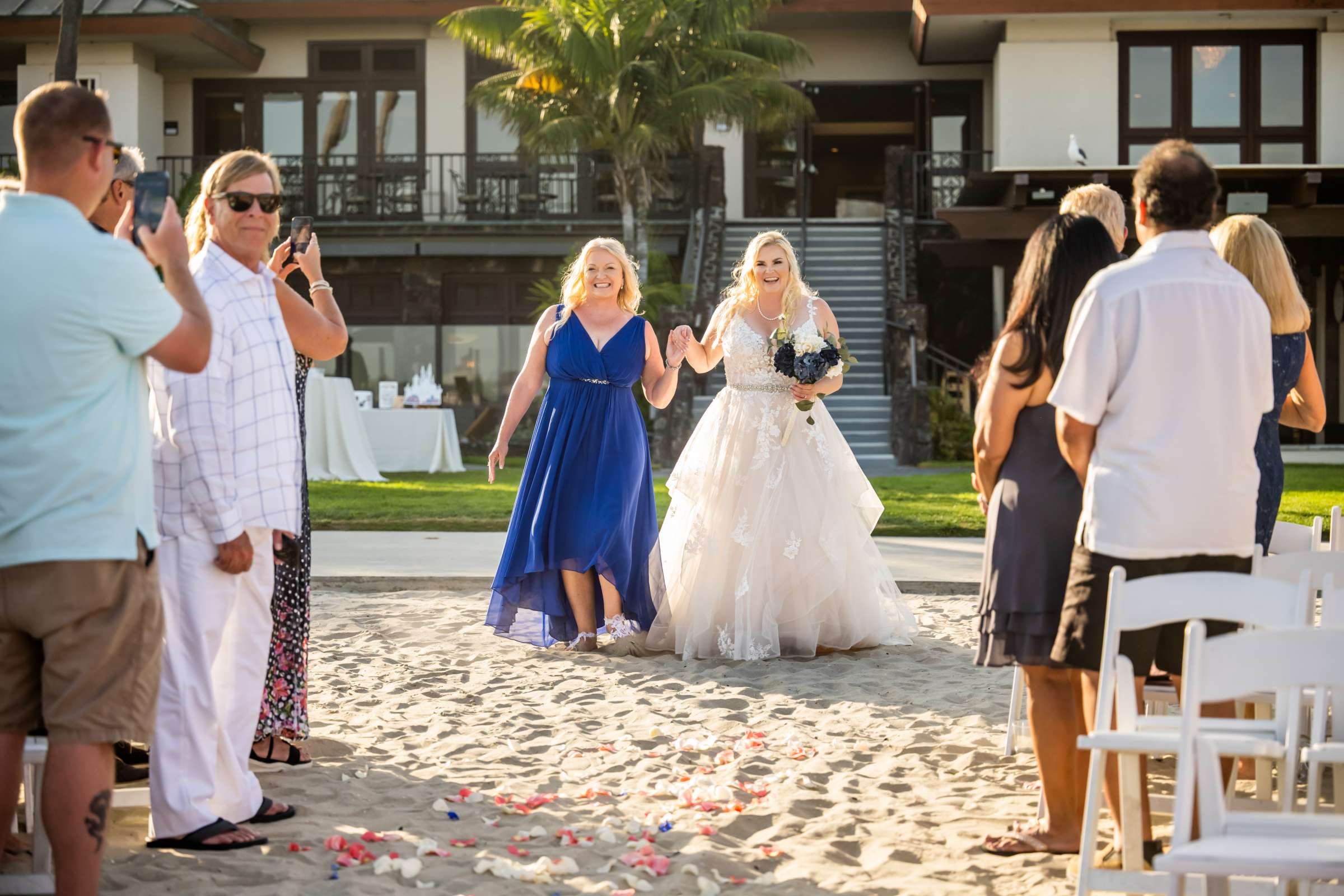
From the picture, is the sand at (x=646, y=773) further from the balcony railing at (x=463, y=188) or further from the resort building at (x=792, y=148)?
the balcony railing at (x=463, y=188)

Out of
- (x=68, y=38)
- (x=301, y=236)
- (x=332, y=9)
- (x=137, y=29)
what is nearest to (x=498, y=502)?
(x=68, y=38)

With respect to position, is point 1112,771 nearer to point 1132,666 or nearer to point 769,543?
point 1132,666

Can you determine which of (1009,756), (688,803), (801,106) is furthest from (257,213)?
(801,106)

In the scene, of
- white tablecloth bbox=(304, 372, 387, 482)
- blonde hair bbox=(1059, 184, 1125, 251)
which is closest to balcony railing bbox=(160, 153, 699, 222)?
white tablecloth bbox=(304, 372, 387, 482)

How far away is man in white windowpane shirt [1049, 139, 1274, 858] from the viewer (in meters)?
3.44

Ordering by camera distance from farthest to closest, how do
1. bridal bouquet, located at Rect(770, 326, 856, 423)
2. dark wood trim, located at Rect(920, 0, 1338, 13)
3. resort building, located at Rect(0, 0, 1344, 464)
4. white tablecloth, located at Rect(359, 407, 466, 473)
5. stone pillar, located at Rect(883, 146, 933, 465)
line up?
resort building, located at Rect(0, 0, 1344, 464)
dark wood trim, located at Rect(920, 0, 1338, 13)
white tablecloth, located at Rect(359, 407, 466, 473)
stone pillar, located at Rect(883, 146, 933, 465)
bridal bouquet, located at Rect(770, 326, 856, 423)

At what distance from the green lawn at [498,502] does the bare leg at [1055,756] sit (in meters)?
7.60

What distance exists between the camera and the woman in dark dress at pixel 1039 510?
3838 millimetres

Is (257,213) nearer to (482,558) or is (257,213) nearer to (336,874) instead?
(336,874)

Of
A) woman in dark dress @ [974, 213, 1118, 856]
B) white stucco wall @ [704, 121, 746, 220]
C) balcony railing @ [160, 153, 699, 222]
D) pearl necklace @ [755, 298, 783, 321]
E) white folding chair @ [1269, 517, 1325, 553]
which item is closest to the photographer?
woman in dark dress @ [974, 213, 1118, 856]

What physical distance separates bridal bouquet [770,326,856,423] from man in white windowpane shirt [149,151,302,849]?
3.11 meters

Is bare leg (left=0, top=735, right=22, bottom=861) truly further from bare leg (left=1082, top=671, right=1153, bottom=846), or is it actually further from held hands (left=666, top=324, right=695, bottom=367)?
held hands (left=666, top=324, right=695, bottom=367)

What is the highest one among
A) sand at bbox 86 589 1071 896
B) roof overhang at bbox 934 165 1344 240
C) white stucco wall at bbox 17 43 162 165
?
white stucco wall at bbox 17 43 162 165

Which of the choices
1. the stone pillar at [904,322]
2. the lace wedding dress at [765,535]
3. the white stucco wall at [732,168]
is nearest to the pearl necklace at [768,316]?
the lace wedding dress at [765,535]
